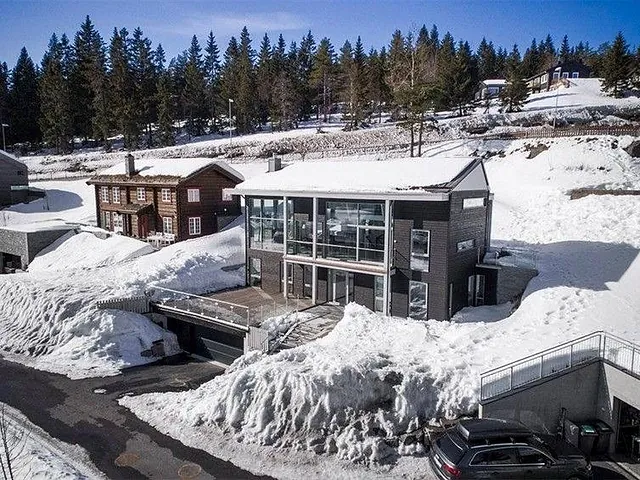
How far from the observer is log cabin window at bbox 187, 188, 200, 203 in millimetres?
34463

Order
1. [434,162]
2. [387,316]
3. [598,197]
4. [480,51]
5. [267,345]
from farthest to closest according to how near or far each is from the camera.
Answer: [480,51] < [598,197] < [434,162] < [387,316] < [267,345]

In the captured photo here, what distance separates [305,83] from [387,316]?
71372mm

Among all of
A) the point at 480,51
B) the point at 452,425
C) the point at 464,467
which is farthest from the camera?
the point at 480,51

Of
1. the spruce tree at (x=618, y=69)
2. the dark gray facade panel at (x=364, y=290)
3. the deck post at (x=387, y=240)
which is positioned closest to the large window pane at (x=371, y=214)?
the deck post at (x=387, y=240)

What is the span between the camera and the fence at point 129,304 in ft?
75.6

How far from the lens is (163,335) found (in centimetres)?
2331

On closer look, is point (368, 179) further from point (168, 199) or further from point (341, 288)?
point (168, 199)

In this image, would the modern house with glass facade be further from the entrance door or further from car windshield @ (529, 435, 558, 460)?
car windshield @ (529, 435, 558, 460)

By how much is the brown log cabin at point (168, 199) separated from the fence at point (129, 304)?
414 inches

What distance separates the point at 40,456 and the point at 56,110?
72.1 meters

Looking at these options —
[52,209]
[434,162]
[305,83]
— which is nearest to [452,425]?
[434,162]

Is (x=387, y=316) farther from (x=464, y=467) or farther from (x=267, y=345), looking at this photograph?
(x=464, y=467)

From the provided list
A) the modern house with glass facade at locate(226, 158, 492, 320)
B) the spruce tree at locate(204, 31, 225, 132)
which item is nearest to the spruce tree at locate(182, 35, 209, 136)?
the spruce tree at locate(204, 31, 225, 132)

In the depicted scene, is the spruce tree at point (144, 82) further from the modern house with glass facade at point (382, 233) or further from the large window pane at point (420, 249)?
the large window pane at point (420, 249)
